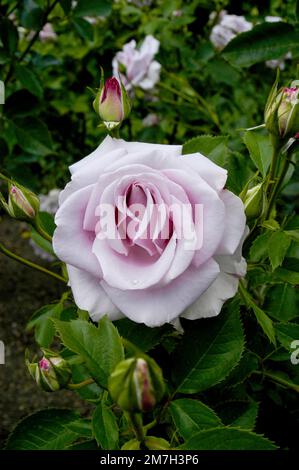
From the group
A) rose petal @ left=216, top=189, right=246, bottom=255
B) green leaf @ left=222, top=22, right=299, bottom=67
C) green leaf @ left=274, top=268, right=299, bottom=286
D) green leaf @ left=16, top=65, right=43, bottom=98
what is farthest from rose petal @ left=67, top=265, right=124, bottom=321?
green leaf @ left=16, top=65, right=43, bottom=98

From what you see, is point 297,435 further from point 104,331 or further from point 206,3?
point 206,3

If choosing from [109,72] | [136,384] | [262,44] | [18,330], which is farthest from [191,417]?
[18,330]

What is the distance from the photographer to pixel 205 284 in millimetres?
521

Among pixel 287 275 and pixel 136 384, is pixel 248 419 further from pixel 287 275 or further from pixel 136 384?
pixel 136 384

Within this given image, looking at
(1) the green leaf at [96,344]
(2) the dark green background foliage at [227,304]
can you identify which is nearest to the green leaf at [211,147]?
(2) the dark green background foliage at [227,304]

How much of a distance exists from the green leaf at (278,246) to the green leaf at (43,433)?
0.89ft

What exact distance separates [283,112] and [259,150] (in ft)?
0.37

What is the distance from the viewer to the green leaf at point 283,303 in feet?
2.50

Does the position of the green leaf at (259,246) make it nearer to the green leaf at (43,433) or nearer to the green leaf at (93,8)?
the green leaf at (43,433)

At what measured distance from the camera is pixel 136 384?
43 centimetres

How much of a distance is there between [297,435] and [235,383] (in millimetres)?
270

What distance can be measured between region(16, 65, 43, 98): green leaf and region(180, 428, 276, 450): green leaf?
102cm
